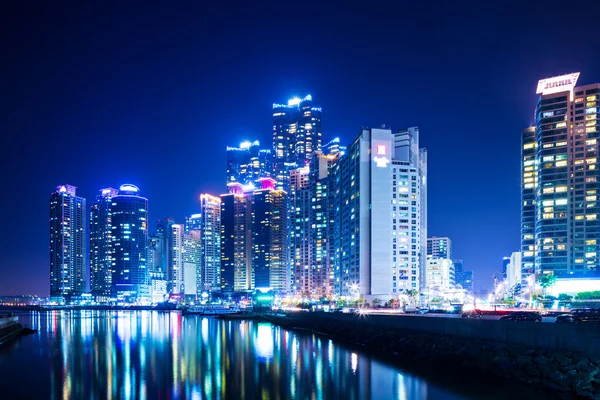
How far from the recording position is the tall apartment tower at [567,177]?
155125mm

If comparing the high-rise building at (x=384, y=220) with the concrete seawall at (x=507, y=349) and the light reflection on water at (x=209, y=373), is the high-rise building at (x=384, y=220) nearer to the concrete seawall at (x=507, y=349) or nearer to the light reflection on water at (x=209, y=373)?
the light reflection on water at (x=209, y=373)

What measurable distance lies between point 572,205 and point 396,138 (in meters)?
60.4

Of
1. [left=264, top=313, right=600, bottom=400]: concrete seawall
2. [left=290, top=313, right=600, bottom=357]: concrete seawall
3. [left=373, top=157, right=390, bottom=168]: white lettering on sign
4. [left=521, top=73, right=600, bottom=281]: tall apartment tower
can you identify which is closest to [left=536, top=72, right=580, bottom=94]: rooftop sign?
[left=521, top=73, right=600, bottom=281]: tall apartment tower

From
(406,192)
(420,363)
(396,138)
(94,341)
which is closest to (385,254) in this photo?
(406,192)

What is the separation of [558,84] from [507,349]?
15124 cm

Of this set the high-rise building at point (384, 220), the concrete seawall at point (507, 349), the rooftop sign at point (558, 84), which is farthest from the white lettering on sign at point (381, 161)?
the concrete seawall at point (507, 349)

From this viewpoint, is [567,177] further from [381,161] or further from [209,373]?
[209,373]

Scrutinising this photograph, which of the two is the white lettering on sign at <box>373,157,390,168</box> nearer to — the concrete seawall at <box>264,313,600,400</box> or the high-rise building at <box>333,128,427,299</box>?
the high-rise building at <box>333,128,427,299</box>

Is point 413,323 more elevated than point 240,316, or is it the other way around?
point 413,323

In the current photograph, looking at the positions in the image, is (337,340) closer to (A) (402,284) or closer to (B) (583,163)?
(A) (402,284)

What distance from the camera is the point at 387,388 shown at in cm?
3894

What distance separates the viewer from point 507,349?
1547 inches

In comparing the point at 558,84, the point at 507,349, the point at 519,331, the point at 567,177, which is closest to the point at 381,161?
the point at 567,177

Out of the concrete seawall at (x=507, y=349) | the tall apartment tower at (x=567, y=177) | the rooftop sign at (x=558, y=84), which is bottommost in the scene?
the concrete seawall at (x=507, y=349)
